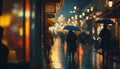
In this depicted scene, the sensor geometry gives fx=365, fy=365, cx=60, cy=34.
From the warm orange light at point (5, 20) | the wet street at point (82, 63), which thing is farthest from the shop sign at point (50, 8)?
the warm orange light at point (5, 20)

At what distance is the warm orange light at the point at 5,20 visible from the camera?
7945 millimetres

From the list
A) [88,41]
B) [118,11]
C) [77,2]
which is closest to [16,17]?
[118,11]

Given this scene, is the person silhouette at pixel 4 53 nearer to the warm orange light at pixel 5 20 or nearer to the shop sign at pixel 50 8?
the warm orange light at pixel 5 20

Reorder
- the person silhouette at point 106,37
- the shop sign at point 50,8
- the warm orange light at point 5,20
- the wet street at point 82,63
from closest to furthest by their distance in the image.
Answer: the warm orange light at point 5,20, the wet street at point 82,63, the shop sign at point 50,8, the person silhouette at point 106,37

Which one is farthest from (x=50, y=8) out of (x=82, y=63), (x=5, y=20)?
(x=5, y=20)

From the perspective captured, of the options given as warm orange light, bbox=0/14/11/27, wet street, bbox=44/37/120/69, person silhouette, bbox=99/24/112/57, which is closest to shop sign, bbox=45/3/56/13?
wet street, bbox=44/37/120/69

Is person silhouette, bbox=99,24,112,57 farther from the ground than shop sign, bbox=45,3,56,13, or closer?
closer

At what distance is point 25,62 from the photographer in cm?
830

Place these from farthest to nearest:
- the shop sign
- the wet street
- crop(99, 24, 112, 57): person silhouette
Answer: crop(99, 24, 112, 57): person silhouette → the shop sign → the wet street

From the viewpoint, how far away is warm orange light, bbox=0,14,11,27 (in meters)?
7.94

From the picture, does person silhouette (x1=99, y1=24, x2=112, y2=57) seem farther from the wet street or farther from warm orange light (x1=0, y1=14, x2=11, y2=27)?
warm orange light (x1=0, y1=14, x2=11, y2=27)

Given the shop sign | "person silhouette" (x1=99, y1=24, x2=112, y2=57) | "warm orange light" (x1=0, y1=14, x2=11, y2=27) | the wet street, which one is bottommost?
the wet street

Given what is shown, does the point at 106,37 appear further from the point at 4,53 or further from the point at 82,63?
the point at 4,53

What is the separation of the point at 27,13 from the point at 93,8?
55.7 m
